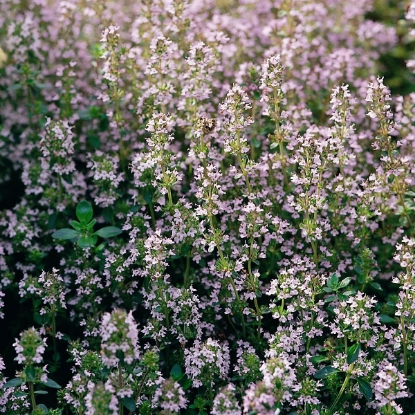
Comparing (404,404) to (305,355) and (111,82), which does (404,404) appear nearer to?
(305,355)

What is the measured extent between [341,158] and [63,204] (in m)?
1.65

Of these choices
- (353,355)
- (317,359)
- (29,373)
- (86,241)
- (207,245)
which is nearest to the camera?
(29,373)

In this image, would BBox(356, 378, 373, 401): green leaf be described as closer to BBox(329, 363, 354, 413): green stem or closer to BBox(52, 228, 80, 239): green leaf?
BBox(329, 363, 354, 413): green stem

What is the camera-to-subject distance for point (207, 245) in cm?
375

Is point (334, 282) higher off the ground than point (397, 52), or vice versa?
point (397, 52)

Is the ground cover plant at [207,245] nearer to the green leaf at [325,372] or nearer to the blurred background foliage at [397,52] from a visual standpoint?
the green leaf at [325,372]

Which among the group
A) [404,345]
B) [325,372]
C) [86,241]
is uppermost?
[86,241]

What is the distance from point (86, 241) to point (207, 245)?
77cm

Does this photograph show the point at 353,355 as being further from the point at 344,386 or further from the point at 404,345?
the point at 404,345

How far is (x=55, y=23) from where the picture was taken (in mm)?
5574

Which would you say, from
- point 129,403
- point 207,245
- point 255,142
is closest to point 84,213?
point 207,245

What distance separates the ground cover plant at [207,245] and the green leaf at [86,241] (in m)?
0.02

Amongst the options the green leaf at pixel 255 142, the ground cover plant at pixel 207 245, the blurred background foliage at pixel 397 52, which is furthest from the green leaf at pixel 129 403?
the blurred background foliage at pixel 397 52

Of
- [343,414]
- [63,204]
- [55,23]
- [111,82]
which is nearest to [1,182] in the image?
[63,204]
